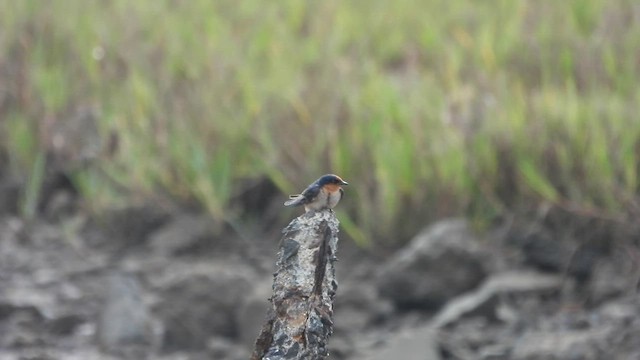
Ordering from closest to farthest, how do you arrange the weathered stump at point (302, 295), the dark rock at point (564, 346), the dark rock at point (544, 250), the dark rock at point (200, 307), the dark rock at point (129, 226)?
the weathered stump at point (302, 295), the dark rock at point (564, 346), the dark rock at point (200, 307), the dark rock at point (544, 250), the dark rock at point (129, 226)

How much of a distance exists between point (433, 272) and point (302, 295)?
9.13 ft

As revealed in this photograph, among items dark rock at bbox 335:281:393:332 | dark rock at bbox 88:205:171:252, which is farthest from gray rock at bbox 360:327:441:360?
dark rock at bbox 88:205:171:252

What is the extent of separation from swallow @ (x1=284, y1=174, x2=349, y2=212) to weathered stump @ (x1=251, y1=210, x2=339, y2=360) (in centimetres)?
4

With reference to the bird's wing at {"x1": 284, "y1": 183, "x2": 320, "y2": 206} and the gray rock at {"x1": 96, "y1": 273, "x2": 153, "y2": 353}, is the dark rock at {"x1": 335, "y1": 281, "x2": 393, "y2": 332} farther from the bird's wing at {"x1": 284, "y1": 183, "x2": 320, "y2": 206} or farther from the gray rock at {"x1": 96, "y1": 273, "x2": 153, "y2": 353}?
the bird's wing at {"x1": 284, "y1": 183, "x2": 320, "y2": 206}

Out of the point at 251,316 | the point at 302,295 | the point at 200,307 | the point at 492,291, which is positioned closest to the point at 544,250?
the point at 492,291

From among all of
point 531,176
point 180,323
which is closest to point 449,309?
point 531,176

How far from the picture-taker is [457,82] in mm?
5125

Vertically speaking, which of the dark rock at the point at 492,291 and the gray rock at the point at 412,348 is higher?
the dark rock at the point at 492,291

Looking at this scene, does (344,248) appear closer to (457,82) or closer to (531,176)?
(531,176)

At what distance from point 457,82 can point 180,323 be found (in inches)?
65.8

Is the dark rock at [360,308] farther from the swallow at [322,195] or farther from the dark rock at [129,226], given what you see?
the swallow at [322,195]

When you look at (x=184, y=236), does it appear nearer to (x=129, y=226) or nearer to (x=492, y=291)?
(x=129, y=226)

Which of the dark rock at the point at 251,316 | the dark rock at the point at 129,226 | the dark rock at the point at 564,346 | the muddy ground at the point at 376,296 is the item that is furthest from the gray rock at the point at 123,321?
the dark rock at the point at 564,346

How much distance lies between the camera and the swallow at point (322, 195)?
4.78 feet
